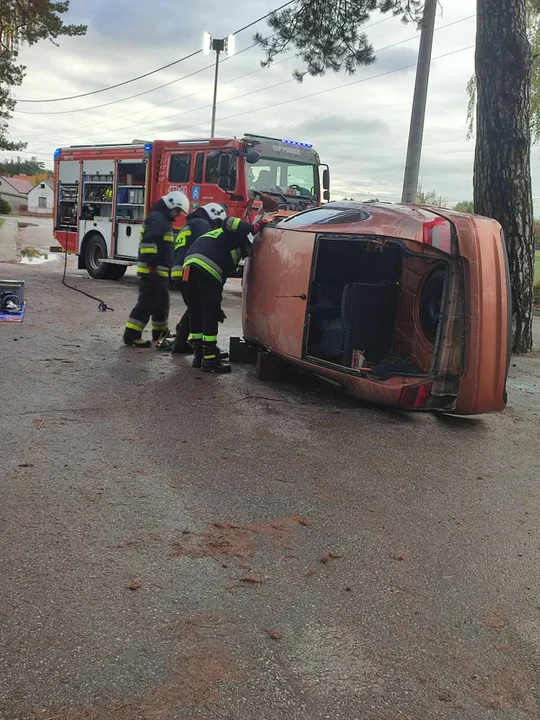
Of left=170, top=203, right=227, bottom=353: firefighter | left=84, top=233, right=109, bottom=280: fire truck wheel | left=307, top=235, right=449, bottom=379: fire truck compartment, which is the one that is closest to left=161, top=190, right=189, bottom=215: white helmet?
left=170, top=203, right=227, bottom=353: firefighter

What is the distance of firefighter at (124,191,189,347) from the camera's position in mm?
7852

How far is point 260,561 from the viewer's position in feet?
10.2

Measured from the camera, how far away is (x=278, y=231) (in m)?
6.44

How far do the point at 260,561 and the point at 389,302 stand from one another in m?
3.56

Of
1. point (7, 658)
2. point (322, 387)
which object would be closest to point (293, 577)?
point (7, 658)

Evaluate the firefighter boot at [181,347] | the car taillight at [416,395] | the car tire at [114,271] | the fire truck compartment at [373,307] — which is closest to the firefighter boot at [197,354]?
the firefighter boot at [181,347]

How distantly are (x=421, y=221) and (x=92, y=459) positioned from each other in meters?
2.94

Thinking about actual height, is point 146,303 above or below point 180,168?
below

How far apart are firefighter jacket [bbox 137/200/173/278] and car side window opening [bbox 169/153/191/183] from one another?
4934 mm

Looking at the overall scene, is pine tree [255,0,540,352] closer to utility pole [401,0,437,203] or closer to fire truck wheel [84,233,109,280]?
utility pole [401,0,437,203]

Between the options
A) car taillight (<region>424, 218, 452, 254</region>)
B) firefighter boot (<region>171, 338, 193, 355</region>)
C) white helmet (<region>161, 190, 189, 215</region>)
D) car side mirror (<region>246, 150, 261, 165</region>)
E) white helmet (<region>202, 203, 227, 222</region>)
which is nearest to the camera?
car taillight (<region>424, 218, 452, 254</region>)

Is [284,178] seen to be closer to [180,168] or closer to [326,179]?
[326,179]

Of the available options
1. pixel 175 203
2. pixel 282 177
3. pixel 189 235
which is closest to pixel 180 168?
pixel 282 177

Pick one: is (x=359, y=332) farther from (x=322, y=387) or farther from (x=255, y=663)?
(x=255, y=663)
